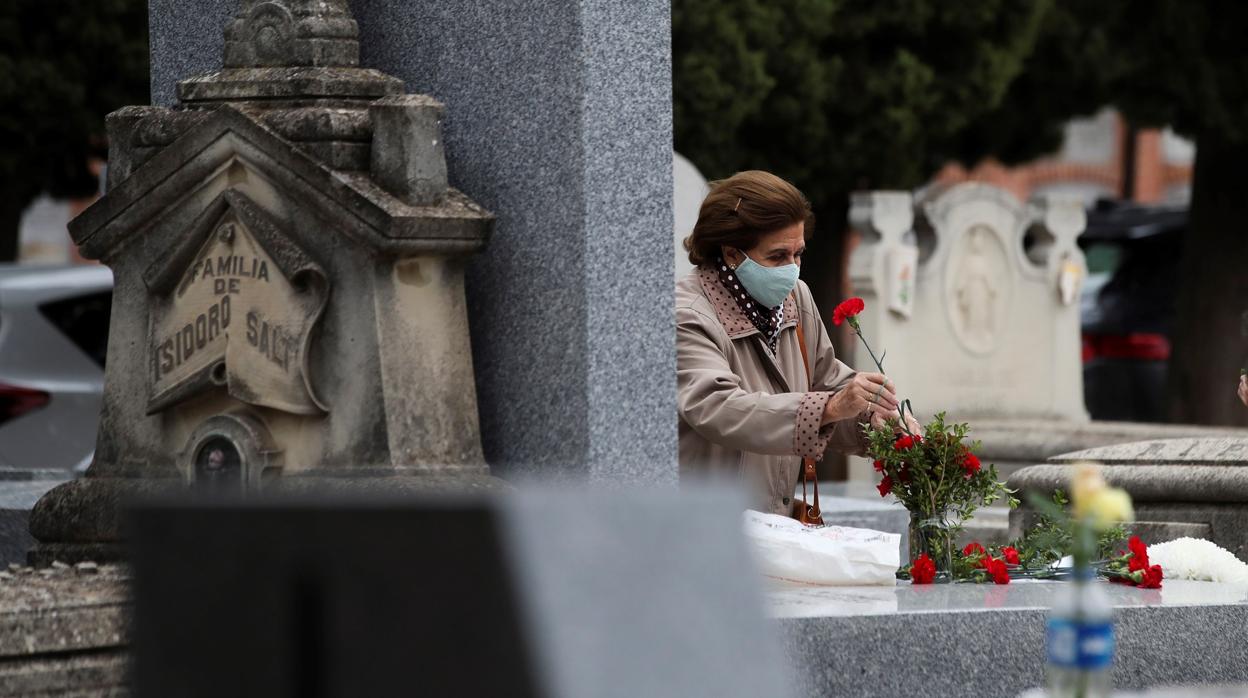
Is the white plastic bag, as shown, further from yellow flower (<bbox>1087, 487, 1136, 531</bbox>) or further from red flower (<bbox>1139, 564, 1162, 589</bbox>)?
yellow flower (<bbox>1087, 487, 1136, 531</bbox>)

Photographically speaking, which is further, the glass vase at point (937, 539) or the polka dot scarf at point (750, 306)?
the polka dot scarf at point (750, 306)

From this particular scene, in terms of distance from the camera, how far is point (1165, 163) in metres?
37.8

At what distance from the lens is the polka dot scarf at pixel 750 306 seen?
19.1 ft

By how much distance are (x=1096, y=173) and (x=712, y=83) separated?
23.5 metres

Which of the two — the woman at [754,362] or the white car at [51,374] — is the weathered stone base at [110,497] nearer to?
the woman at [754,362]

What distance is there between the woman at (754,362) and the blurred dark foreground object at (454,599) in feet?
8.90

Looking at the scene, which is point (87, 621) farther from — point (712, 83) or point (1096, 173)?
point (1096, 173)

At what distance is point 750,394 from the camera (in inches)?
219

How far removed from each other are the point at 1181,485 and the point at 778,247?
2.17m

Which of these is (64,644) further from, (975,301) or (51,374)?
(975,301)

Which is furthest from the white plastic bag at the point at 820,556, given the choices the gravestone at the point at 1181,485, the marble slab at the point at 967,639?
the gravestone at the point at 1181,485

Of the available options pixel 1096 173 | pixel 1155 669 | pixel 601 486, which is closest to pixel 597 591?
pixel 601 486

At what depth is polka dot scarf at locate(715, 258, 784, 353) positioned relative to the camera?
583 centimetres

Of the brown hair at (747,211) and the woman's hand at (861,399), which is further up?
the brown hair at (747,211)
